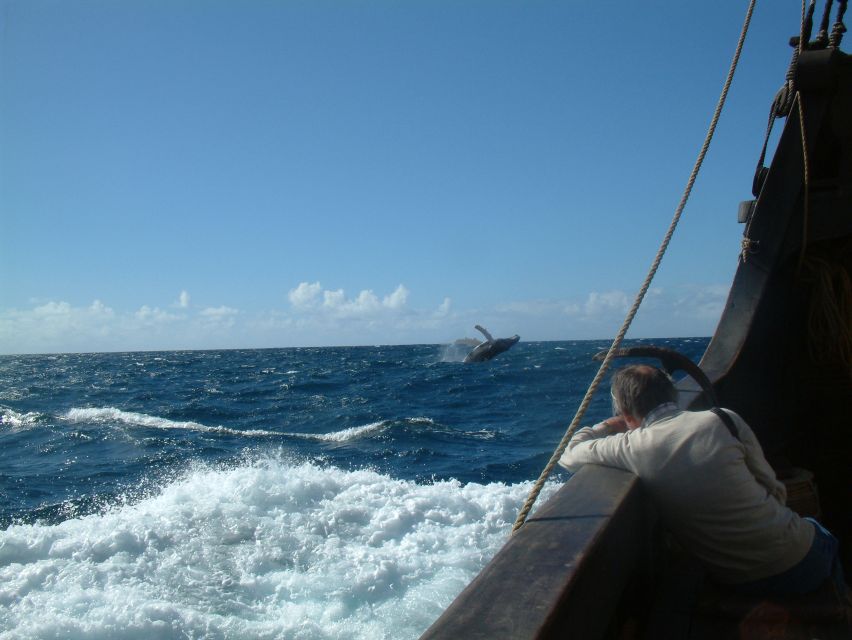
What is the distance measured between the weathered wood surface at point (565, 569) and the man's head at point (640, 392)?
22 centimetres

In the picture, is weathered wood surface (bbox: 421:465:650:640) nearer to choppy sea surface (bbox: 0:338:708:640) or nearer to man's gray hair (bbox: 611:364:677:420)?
man's gray hair (bbox: 611:364:677:420)

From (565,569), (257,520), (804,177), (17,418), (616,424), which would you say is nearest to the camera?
(565,569)

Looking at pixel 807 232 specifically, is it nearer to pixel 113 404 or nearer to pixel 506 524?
pixel 506 524

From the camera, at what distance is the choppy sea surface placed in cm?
498

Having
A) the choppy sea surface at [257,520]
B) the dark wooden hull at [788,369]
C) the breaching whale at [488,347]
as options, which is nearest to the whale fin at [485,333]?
the breaching whale at [488,347]

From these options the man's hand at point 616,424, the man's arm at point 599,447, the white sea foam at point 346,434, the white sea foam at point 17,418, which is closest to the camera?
the man's arm at point 599,447

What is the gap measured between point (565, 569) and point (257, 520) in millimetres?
5885

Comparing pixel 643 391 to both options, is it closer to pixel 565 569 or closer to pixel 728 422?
pixel 728 422

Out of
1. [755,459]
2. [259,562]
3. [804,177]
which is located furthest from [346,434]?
[755,459]

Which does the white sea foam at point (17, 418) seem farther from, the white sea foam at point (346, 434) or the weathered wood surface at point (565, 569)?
the weathered wood surface at point (565, 569)

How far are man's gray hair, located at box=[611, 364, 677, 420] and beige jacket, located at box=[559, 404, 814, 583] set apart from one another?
39mm

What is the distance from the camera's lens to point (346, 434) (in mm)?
14453

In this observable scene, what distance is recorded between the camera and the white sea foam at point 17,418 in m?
17.4

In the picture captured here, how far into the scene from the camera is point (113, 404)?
2223 centimetres
